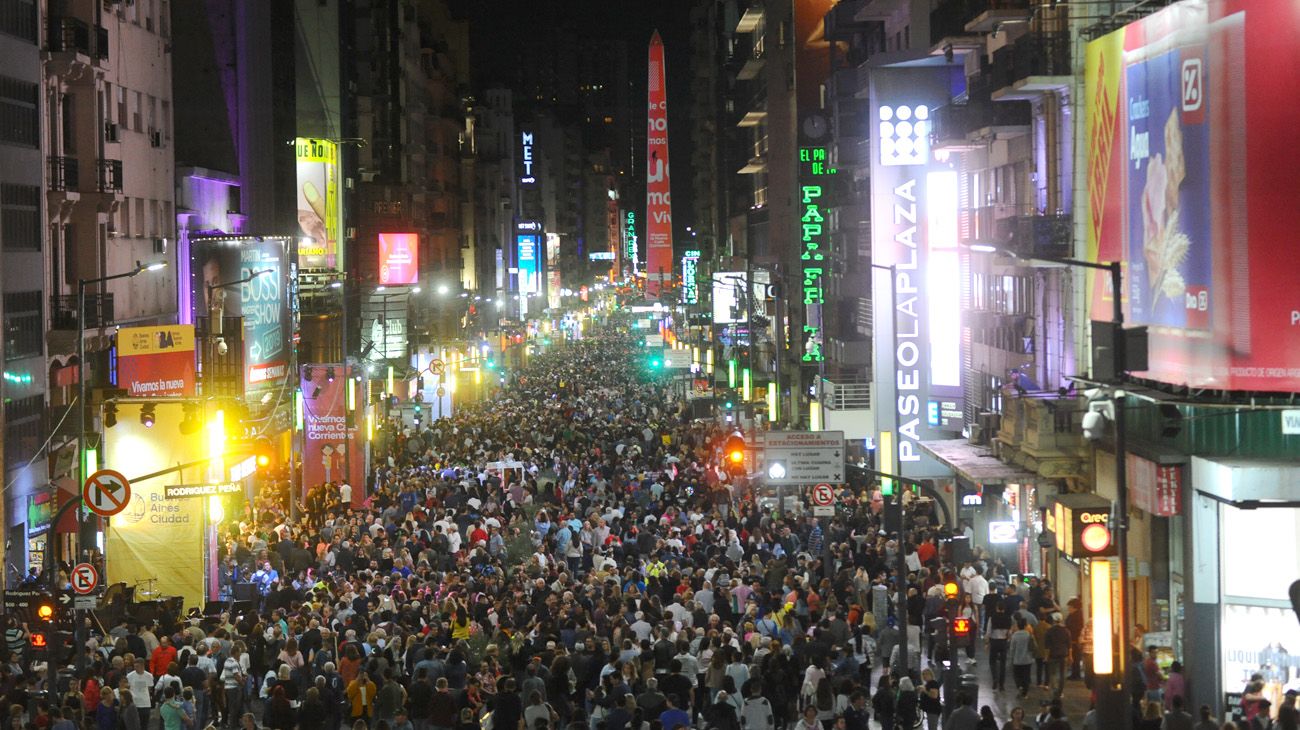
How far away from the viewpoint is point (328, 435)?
4684cm

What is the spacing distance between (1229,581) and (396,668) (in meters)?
11.2

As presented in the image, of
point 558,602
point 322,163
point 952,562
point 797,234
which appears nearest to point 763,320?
point 797,234

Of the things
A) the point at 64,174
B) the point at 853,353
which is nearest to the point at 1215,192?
the point at 64,174

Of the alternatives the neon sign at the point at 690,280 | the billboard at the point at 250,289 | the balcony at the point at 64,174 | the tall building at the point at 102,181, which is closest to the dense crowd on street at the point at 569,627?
the tall building at the point at 102,181

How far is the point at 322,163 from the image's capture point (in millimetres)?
72438

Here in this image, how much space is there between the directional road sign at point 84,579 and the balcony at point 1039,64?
694 inches

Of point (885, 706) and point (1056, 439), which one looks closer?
point (885, 706)

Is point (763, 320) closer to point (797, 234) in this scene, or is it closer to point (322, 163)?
point (797, 234)

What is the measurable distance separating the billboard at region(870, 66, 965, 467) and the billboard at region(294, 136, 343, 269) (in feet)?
96.6

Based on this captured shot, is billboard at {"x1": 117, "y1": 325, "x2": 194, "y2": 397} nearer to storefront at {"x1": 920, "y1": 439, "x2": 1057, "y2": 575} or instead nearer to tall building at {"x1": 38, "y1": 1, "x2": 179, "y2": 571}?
tall building at {"x1": 38, "y1": 1, "x2": 179, "y2": 571}

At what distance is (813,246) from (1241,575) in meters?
40.6

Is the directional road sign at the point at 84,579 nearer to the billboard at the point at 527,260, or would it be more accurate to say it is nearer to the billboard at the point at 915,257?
the billboard at the point at 915,257

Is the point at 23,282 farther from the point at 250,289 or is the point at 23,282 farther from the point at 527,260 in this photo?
the point at 527,260

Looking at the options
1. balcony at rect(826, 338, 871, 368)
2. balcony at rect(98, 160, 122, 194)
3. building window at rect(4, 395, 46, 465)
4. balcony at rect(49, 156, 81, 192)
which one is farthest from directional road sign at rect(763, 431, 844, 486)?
balcony at rect(826, 338, 871, 368)
